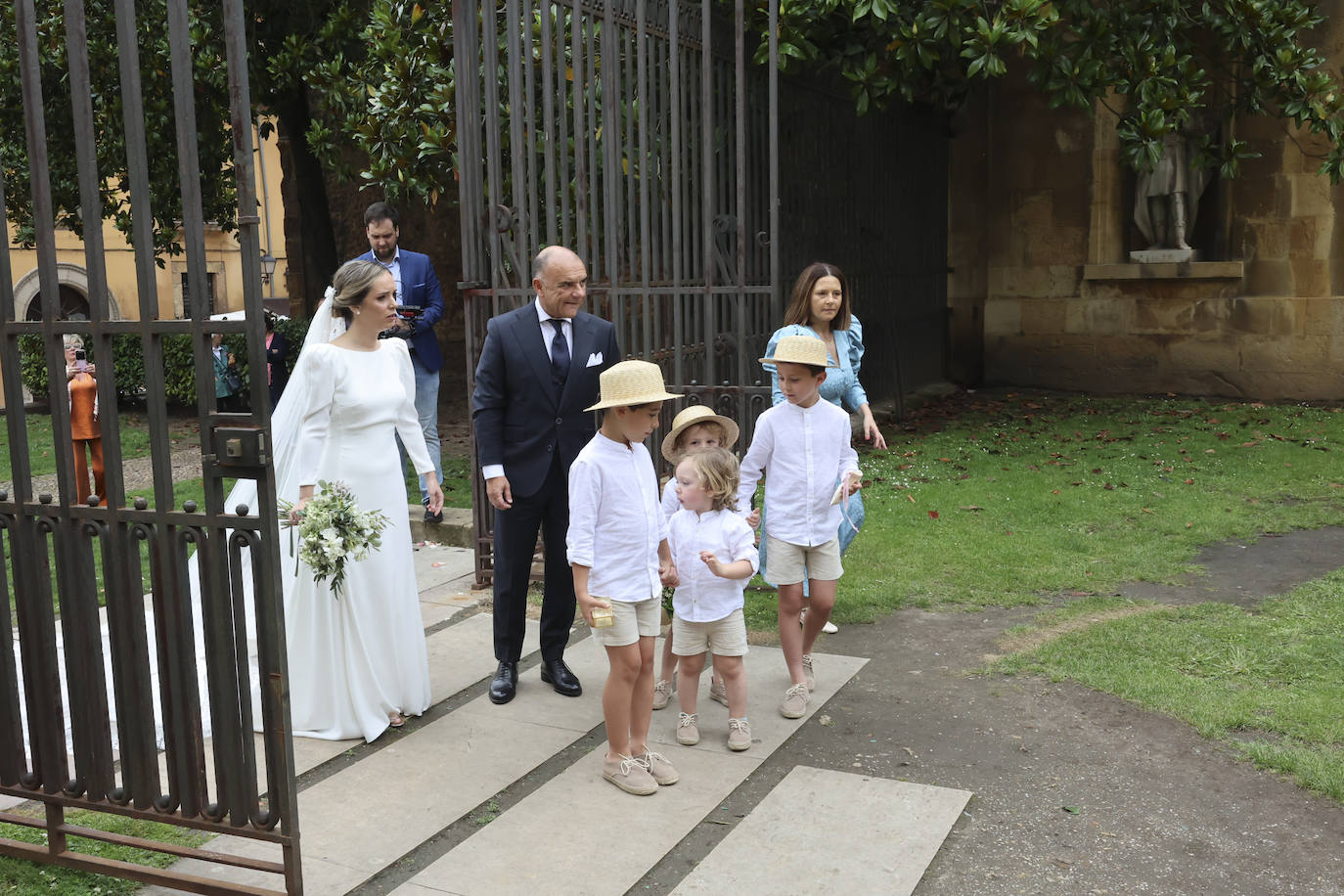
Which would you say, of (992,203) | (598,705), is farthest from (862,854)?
(992,203)

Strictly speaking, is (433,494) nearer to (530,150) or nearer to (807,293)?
(807,293)

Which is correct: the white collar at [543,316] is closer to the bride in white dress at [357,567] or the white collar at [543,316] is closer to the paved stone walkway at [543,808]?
the bride in white dress at [357,567]

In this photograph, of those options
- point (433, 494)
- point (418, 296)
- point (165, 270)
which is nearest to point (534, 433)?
point (433, 494)

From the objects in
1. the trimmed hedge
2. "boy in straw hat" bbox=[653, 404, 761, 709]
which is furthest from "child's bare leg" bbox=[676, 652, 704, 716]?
the trimmed hedge

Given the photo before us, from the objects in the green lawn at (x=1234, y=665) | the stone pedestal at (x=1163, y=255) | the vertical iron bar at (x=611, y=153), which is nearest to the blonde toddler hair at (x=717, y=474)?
the green lawn at (x=1234, y=665)

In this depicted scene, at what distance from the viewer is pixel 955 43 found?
10320 mm

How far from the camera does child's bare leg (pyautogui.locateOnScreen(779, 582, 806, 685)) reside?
527 cm

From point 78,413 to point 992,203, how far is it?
12102 millimetres

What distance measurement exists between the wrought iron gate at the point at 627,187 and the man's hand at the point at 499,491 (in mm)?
1970

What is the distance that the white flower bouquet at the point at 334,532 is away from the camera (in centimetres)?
471

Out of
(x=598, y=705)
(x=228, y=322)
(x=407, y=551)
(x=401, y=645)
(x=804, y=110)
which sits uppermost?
(x=804, y=110)

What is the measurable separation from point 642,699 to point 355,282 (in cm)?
212

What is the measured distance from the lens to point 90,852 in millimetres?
4023

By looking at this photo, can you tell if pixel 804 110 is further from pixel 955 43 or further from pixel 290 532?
pixel 290 532
